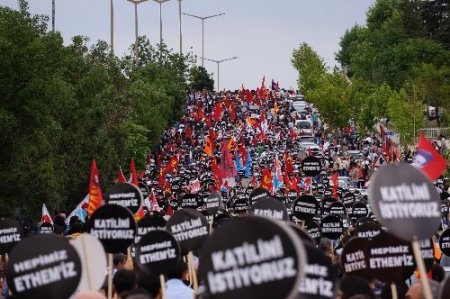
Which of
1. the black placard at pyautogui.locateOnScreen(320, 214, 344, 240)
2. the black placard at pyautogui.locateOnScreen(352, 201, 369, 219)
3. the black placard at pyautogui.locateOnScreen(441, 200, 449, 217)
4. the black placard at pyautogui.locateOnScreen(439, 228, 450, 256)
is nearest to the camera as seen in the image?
the black placard at pyautogui.locateOnScreen(439, 228, 450, 256)

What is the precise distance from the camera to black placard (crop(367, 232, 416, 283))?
11.0m

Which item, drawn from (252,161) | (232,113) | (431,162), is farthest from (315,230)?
(232,113)

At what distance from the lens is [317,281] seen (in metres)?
8.87

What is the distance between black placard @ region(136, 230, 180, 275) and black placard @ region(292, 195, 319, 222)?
23.6 feet

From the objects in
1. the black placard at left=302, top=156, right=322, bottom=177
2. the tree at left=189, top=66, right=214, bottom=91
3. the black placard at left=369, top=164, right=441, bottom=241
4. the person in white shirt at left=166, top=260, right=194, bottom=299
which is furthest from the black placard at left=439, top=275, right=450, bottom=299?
the tree at left=189, top=66, right=214, bottom=91

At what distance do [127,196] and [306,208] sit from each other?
467 cm

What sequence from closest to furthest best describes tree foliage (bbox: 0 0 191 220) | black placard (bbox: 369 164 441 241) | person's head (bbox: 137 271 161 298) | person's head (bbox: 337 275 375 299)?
black placard (bbox: 369 164 441 241) → person's head (bbox: 337 275 375 299) → person's head (bbox: 137 271 161 298) → tree foliage (bbox: 0 0 191 220)

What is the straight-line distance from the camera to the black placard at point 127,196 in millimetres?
14688

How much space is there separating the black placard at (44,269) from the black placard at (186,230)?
3929 mm

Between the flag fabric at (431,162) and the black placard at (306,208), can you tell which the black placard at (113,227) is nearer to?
the flag fabric at (431,162)

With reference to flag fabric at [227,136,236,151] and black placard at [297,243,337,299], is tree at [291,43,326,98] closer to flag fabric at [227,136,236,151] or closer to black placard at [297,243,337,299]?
flag fabric at [227,136,236,151]

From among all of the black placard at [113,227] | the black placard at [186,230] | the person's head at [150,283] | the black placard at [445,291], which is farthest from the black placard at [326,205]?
the black placard at [445,291]

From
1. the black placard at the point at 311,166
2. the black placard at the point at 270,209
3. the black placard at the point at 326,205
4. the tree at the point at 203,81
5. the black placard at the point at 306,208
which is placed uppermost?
the tree at the point at 203,81

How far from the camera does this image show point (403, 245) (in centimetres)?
1104
